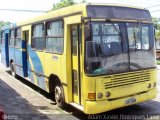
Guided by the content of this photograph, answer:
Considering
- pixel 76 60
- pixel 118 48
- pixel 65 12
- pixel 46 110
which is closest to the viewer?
pixel 118 48

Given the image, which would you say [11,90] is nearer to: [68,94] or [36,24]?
[36,24]

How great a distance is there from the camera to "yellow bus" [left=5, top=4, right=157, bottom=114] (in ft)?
24.2

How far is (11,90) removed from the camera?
12320 millimetres

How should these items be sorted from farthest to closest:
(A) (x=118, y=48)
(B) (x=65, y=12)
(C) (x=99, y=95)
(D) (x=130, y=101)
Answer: (B) (x=65, y=12) < (D) (x=130, y=101) < (A) (x=118, y=48) < (C) (x=99, y=95)

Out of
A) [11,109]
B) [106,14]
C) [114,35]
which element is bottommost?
[11,109]

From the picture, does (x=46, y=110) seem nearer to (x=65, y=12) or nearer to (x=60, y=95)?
(x=60, y=95)

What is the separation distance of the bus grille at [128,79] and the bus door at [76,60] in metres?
0.91

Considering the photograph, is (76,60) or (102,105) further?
(76,60)

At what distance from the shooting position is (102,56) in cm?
747

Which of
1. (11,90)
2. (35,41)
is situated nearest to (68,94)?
(35,41)

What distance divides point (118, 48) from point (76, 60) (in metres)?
1.13

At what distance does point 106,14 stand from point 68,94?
2.39 metres

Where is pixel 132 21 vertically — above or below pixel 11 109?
above

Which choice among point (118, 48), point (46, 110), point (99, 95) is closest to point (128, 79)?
point (118, 48)
